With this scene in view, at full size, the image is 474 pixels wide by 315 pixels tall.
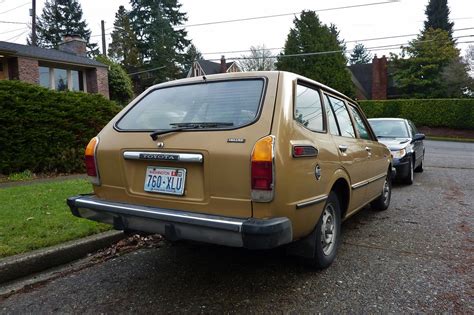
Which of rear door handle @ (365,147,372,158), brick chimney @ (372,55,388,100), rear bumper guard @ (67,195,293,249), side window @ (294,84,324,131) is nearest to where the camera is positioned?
rear bumper guard @ (67,195,293,249)

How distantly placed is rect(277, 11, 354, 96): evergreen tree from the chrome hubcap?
32.3 metres

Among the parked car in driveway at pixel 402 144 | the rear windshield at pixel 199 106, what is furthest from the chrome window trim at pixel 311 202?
the parked car in driveway at pixel 402 144

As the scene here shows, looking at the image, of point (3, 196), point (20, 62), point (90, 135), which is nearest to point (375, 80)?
point (20, 62)

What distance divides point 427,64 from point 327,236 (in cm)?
3640

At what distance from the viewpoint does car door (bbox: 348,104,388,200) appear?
14.9ft

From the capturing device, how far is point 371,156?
182 inches

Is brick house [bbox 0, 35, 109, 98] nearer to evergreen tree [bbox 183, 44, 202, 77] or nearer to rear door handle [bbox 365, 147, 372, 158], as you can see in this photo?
rear door handle [bbox 365, 147, 372, 158]

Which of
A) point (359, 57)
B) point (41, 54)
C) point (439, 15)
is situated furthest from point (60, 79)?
point (359, 57)

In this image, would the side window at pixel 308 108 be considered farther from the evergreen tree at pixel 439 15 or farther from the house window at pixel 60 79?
the evergreen tree at pixel 439 15

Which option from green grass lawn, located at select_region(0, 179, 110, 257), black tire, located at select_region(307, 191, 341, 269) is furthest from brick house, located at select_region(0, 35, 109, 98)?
black tire, located at select_region(307, 191, 341, 269)

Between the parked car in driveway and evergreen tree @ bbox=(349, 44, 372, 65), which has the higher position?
evergreen tree @ bbox=(349, 44, 372, 65)

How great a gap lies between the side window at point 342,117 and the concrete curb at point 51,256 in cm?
275

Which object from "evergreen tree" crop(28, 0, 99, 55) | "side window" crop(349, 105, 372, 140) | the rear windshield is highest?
"evergreen tree" crop(28, 0, 99, 55)

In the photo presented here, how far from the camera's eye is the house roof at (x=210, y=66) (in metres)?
50.2
